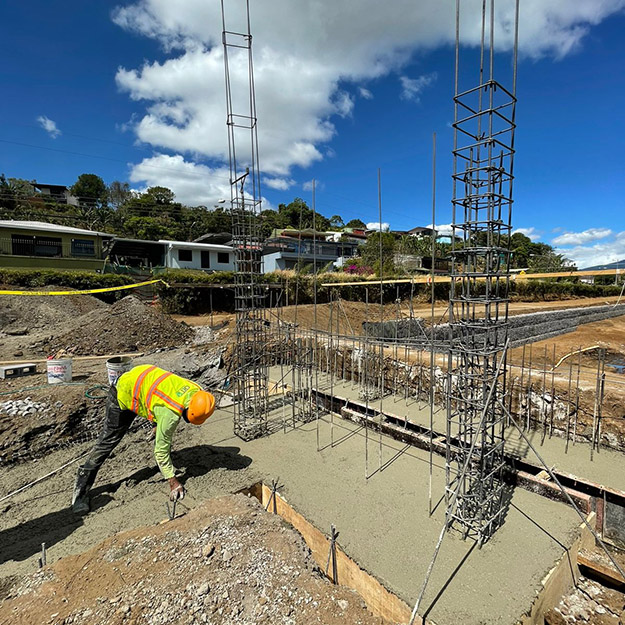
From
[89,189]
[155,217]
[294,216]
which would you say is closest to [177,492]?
[155,217]

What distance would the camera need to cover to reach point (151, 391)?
12.1 feet

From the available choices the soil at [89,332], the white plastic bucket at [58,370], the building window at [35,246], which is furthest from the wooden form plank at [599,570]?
the building window at [35,246]

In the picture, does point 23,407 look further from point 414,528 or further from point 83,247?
point 83,247

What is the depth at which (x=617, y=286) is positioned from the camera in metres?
32.4

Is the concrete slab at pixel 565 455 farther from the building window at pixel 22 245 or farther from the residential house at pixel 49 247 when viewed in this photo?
the building window at pixel 22 245

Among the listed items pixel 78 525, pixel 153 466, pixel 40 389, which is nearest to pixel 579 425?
pixel 153 466

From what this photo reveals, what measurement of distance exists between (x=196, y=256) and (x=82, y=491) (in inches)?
816

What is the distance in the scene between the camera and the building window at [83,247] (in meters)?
19.6

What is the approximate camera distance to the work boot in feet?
12.7

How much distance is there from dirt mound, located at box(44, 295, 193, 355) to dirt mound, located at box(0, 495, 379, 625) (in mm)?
8370

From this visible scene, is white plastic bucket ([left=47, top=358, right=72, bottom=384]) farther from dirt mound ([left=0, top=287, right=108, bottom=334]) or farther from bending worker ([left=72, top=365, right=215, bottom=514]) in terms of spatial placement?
dirt mound ([left=0, top=287, right=108, bottom=334])

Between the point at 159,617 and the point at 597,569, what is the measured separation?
3.77 metres

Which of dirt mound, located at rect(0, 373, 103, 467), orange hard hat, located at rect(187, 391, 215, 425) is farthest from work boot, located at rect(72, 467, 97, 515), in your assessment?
dirt mound, located at rect(0, 373, 103, 467)

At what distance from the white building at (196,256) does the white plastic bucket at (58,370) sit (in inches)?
629
